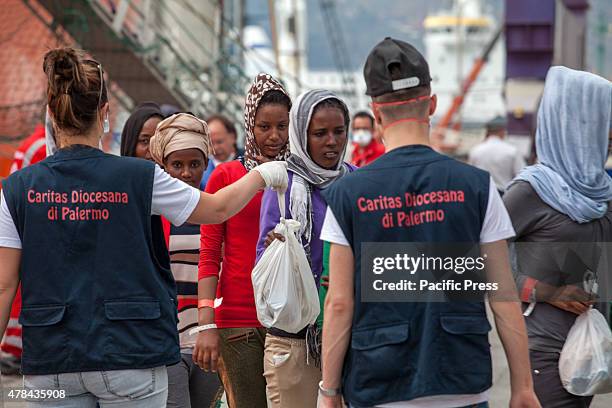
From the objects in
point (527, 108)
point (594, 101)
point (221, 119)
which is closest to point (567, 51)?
point (527, 108)

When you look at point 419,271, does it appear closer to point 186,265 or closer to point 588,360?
point 588,360

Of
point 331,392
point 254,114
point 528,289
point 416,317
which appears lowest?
point 331,392

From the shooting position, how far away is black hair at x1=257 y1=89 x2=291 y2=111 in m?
4.98

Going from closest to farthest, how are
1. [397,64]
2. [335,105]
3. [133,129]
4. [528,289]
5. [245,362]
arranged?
[397,64] → [528,289] → [335,105] → [245,362] → [133,129]

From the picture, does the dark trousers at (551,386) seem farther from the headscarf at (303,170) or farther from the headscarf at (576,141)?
the headscarf at (303,170)

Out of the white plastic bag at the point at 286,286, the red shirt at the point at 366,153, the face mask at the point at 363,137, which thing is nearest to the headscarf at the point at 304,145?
the white plastic bag at the point at 286,286

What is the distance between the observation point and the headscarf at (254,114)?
492cm

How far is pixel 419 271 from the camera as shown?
11.1 feet

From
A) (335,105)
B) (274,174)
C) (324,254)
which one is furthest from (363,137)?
(274,174)

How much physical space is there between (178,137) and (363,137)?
584cm

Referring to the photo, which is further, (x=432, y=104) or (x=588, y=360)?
(x=588, y=360)

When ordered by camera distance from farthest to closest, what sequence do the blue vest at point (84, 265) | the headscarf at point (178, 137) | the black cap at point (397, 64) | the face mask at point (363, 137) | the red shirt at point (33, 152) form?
the face mask at point (363, 137) → the red shirt at point (33, 152) → the headscarf at point (178, 137) → the blue vest at point (84, 265) → the black cap at point (397, 64)

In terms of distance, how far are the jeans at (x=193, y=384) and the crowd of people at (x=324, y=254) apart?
0.47m

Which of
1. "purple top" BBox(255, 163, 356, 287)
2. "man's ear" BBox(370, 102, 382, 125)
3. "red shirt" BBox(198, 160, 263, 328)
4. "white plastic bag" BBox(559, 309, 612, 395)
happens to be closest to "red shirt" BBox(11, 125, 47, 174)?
"red shirt" BBox(198, 160, 263, 328)
